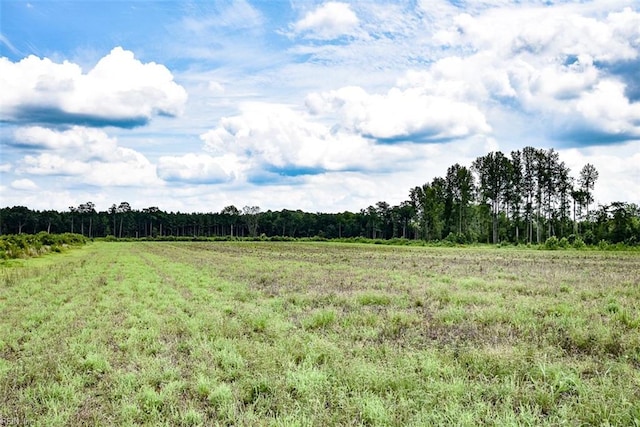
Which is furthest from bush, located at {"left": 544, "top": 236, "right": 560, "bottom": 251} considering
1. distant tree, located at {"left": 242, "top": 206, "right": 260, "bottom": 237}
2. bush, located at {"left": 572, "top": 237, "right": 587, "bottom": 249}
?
distant tree, located at {"left": 242, "top": 206, "right": 260, "bottom": 237}

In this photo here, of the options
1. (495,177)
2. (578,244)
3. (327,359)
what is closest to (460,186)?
(495,177)

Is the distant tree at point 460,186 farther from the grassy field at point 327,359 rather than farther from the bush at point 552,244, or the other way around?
the grassy field at point 327,359

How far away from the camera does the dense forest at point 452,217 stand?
3482 inches

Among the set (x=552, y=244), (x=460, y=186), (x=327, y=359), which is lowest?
(x=327, y=359)

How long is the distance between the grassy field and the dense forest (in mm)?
62029

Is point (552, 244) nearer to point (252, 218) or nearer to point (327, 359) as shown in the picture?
point (327, 359)

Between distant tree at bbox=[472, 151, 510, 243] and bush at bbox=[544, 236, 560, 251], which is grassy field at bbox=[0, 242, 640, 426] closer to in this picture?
bush at bbox=[544, 236, 560, 251]

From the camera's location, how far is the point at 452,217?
363 ft

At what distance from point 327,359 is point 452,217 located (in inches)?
4210

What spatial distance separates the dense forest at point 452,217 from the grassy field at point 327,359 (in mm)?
62029

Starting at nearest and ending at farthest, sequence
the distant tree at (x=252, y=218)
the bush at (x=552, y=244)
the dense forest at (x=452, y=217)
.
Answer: the bush at (x=552, y=244)
the dense forest at (x=452, y=217)
the distant tree at (x=252, y=218)

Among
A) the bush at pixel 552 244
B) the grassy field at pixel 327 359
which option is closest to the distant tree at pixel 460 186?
the bush at pixel 552 244

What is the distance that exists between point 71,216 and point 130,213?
21.8m

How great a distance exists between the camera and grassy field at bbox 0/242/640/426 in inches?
241
